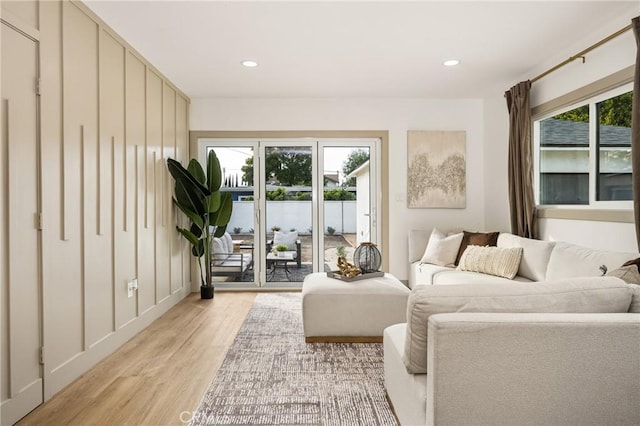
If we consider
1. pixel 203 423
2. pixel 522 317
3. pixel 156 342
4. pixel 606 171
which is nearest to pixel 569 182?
pixel 606 171

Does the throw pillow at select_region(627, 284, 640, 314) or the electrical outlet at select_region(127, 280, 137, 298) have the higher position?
the throw pillow at select_region(627, 284, 640, 314)

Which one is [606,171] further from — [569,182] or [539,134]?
[539,134]

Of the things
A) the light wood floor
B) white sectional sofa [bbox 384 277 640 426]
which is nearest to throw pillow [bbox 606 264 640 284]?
white sectional sofa [bbox 384 277 640 426]

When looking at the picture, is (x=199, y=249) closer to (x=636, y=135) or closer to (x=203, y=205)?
(x=203, y=205)

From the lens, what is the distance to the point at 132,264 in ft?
11.9

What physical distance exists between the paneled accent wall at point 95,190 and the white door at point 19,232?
0.08m

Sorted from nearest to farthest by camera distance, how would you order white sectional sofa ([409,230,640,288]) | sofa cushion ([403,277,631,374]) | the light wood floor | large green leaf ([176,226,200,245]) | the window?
sofa cushion ([403,277,631,374]) → the light wood floor → white sectional sofa ([409,230,640,288]) → the window → large green leaf ([176,226,200,245])

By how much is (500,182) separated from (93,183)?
4325mm

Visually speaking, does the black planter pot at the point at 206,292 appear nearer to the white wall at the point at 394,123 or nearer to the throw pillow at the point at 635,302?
the white wall at the point at 394,123

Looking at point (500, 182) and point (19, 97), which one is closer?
point (19, 97)

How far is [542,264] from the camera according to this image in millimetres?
3551

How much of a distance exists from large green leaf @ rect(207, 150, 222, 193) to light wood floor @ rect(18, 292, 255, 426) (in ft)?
5.57

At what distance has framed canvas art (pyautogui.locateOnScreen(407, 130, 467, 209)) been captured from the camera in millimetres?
5398

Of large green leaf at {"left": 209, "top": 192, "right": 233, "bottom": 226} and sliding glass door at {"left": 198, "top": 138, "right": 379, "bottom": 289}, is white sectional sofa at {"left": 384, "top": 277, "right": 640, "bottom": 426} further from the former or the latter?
sliding glass door at {"left": 198, "top": 138, "right": 379, "bottom": 289}
